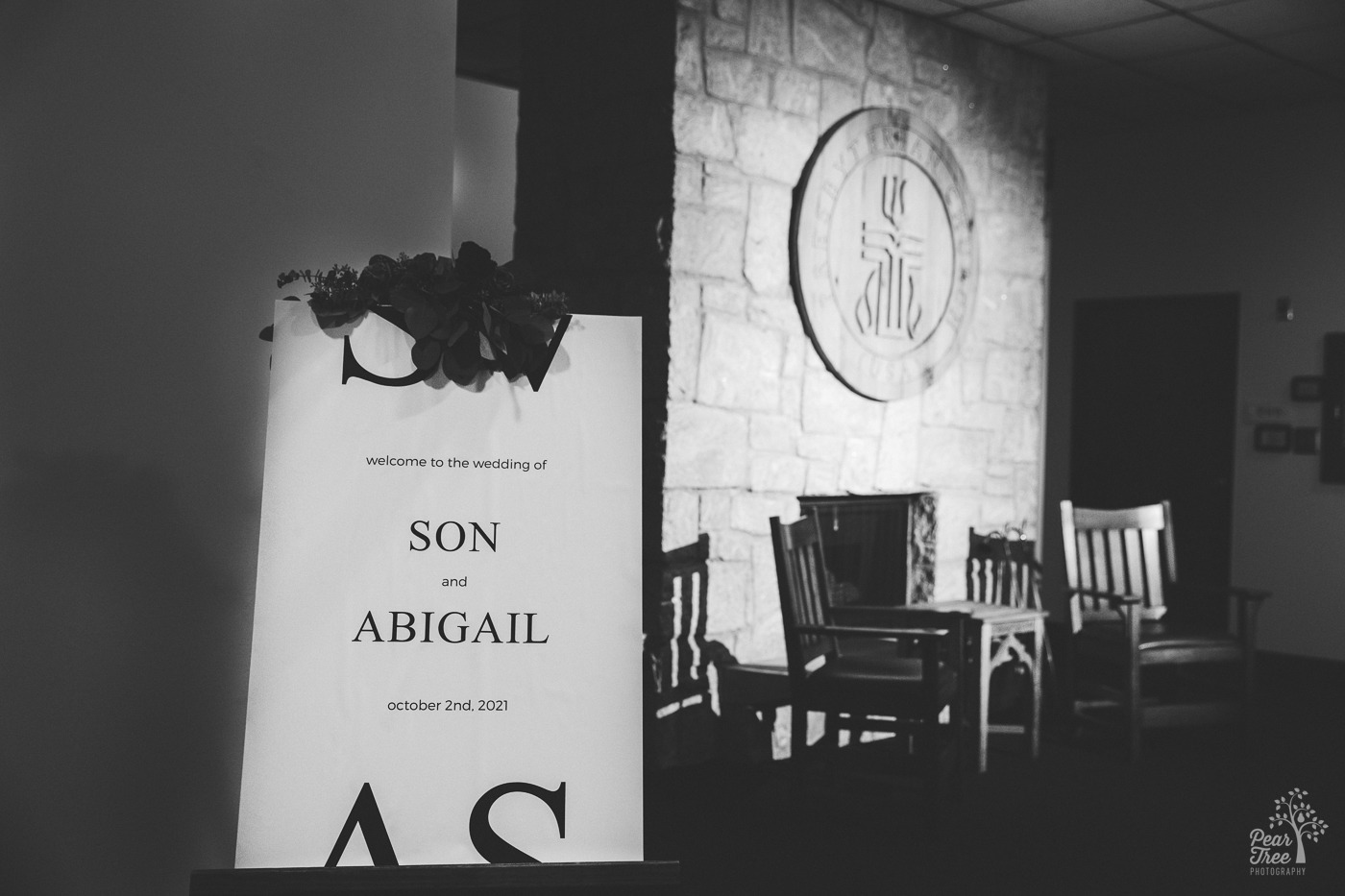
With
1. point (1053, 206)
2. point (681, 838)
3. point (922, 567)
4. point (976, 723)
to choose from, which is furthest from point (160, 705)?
point (1053, 206)

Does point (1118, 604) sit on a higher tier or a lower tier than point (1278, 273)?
lower

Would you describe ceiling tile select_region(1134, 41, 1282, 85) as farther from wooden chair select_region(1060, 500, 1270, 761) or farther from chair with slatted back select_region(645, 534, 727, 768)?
chair with slatted back select_region(645, 534, 727, 768)

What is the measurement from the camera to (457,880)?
5.70ft

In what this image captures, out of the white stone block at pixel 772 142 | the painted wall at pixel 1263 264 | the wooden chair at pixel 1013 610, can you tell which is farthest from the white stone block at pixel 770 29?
the painted wall at pixel 1263 264

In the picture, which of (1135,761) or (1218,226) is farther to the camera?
(1218,226)

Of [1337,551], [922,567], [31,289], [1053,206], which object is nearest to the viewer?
[31,289]

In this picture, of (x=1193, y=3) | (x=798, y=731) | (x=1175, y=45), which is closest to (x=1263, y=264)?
(x=1175, y=45)

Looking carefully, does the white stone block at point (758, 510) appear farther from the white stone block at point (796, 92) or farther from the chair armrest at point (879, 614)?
the white stone block at point (796, 92)

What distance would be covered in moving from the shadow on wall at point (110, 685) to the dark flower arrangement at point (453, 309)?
719 mm

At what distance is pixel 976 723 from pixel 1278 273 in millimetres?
3162

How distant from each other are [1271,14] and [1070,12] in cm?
74

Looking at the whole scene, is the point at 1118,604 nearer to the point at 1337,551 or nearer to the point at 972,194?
the point at 972,194

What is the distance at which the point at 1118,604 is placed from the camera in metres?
4.20

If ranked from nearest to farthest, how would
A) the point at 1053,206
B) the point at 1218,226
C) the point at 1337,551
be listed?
the point at 1337,551
the point at 1218,226
the point at 1053,206
